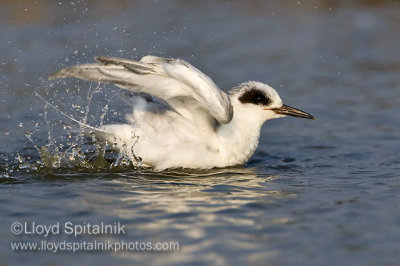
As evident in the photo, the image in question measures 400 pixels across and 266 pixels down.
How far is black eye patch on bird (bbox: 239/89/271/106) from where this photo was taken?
28.2 feet

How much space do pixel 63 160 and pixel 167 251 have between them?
8.76ft

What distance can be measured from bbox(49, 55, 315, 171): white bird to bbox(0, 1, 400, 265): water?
A: 0.18 m

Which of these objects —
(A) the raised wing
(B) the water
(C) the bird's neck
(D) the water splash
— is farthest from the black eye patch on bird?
(D) the water splash

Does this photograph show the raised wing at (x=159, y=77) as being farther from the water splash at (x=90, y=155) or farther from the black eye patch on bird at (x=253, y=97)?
the black eye patch on bird at (x=253, y=97)

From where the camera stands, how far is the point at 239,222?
6582mm

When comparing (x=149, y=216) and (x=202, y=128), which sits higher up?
(x=202, y=128)

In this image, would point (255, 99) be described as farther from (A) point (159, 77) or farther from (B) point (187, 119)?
(A) point (159, 77)

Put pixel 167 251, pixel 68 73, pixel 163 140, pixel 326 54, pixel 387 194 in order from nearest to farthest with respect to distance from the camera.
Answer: pixel 167 251 → pixel 68 73 → pixel 387 194 → pixel 163 140 → pixel 326 54

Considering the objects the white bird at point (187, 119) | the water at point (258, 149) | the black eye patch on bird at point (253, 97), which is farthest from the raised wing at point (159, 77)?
the black eye patch on bird at point (253, 97)

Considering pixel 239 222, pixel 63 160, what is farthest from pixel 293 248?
pixel 63 160

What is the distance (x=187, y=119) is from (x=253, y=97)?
886 millimetres

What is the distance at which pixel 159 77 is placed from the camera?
7230 mm

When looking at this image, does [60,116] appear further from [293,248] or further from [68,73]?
[293,248]

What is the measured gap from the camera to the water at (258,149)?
6.21 meters
